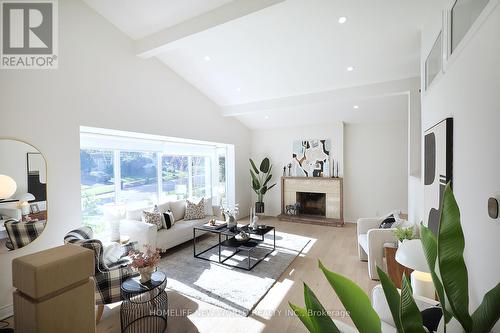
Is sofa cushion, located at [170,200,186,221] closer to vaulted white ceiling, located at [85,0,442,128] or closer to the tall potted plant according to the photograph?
the tall potted plant

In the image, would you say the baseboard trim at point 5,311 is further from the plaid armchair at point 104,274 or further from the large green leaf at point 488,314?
the large green leaf at point 488,314

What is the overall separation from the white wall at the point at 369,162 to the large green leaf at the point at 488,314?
18.1 feet

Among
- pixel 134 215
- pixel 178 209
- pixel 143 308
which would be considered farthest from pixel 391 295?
pixel 178 209

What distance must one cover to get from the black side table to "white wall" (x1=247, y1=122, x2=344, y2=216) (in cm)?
479

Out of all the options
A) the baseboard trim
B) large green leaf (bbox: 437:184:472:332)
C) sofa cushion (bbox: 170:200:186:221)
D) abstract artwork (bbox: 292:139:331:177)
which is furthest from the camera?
abstract artwork (bbox: 292:139:331:177)

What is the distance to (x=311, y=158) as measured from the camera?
250 inches

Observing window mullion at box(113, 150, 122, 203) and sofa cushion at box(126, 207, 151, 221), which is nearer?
sofa cushion at box(126, 207, 151, 221)

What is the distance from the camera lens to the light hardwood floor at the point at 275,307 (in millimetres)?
2346

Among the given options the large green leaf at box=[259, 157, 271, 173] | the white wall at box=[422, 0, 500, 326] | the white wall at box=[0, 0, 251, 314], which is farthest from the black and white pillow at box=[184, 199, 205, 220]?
the white wall at box=[422, 0, 500, 326]

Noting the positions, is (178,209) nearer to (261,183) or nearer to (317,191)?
(261,183)

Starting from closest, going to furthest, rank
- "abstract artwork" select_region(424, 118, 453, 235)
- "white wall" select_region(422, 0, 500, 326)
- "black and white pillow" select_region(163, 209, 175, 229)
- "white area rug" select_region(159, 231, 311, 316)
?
"white wall" select_region(422, 0, 500, 326) → "abstract artwork" select_region(424, 118, 453, 235) → "white area rug" select_region(159, 231, 311, 316) → "black and white pillow" select_region(163, 209, 175, 229)

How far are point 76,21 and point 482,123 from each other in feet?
13.4

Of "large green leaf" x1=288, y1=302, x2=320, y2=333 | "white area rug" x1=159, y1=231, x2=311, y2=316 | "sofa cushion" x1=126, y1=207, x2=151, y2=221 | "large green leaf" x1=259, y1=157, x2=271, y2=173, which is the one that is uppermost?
"large green leaf" x1=259, y1=157, x2=271, y2=173

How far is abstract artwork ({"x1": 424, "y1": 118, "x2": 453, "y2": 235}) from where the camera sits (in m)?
1.73
